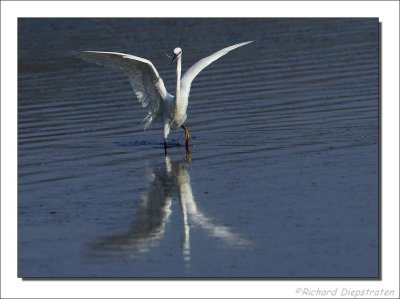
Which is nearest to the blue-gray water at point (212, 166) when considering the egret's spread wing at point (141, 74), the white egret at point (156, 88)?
the white egret at point (156, 88)

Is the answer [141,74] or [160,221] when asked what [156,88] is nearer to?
[141,74]

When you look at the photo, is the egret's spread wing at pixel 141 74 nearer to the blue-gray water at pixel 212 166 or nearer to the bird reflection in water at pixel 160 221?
the blue-gray water at pixel 212 166

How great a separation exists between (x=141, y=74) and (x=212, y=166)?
2.23 metres

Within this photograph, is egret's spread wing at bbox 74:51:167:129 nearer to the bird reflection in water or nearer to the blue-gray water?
the blue-gray water

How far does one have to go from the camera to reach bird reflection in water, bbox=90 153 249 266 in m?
11.2

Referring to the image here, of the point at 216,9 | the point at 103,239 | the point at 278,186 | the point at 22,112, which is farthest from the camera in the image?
the point at 22,112

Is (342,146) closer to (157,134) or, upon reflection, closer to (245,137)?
(245,137)

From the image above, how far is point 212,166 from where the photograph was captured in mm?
14688

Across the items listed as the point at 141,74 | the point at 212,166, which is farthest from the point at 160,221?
the point at 141,74

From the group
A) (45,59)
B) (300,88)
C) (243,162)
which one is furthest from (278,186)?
(45,59)

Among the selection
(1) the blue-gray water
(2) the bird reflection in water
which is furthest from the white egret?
(2) the bird reflection in water

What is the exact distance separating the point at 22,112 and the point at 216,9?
19.9ft

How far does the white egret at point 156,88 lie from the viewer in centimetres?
1570

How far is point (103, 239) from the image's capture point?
1158 centimetres
